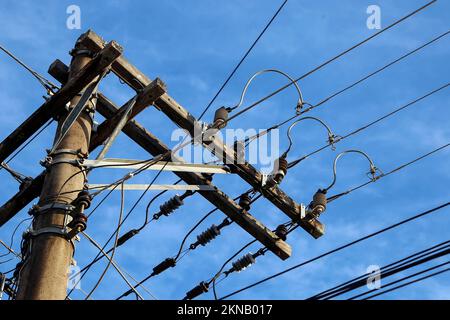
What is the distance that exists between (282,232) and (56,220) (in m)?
2.82

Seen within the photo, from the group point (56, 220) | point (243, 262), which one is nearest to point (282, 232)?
point (243, 262)

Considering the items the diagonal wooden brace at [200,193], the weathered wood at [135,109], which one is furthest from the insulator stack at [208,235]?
the weathered wood at [135,109]

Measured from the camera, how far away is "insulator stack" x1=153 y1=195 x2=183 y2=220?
1195 centimetres

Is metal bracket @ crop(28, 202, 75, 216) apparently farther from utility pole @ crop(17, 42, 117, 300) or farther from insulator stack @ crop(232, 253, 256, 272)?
insulator stack @ crop(232, 253, 256, 272)

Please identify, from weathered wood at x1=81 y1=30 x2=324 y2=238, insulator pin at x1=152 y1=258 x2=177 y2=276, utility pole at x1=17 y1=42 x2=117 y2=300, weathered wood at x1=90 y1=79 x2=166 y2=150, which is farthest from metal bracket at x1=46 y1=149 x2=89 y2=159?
insulator pin at x1=152 y1=258 x2=177 y2=276

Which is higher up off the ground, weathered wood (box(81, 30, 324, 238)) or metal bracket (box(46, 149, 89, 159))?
weathered wood (box(81, 30, 324, 238))

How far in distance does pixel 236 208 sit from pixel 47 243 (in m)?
2.47

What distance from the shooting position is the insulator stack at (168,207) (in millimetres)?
11953

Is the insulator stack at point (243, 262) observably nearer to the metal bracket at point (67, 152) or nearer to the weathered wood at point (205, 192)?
the weathered wood at point (205, 192)

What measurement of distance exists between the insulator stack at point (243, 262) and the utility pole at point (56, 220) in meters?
2.28

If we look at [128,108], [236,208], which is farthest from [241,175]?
[128,108]

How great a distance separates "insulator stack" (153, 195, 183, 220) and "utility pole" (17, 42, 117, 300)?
141 cm

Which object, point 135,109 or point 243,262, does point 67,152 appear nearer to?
point 135,109

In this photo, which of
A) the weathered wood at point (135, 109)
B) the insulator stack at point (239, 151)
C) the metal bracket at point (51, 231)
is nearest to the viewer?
the metal bracket at point (51, 231)
